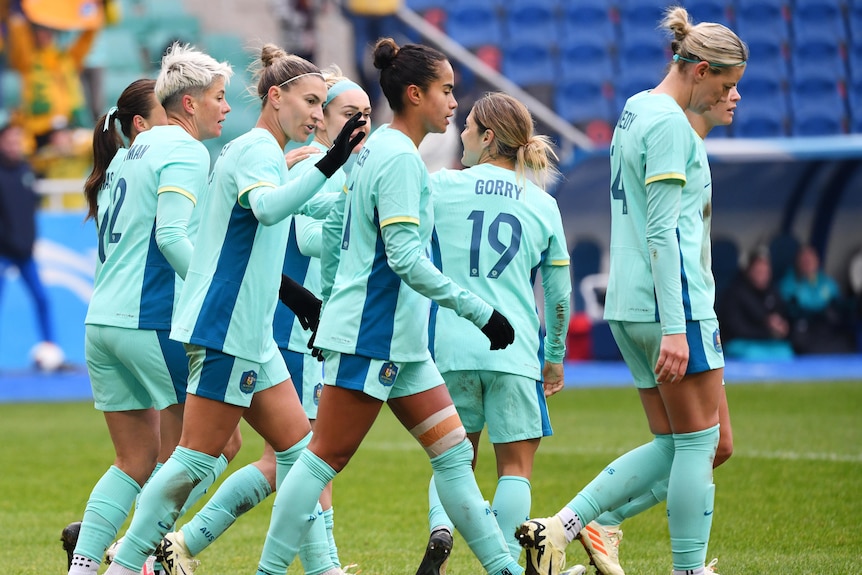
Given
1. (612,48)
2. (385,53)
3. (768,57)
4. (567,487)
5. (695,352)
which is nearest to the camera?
(385,53)

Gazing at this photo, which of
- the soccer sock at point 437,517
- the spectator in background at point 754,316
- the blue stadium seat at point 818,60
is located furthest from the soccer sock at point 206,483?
the blue stadium seat at point 818,60

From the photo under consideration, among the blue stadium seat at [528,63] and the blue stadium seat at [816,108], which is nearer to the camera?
the blue stadium seat at [816,108]

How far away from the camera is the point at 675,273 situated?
4195 mm

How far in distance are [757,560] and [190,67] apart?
3077 millimetres

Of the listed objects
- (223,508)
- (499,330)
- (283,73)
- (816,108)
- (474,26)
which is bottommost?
(223,508)

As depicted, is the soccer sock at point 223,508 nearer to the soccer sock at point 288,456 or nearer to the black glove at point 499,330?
the soccer sock at point 288,456

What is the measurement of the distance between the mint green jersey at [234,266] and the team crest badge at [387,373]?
49cm

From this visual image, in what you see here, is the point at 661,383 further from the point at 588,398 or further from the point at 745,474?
the point at 588,398

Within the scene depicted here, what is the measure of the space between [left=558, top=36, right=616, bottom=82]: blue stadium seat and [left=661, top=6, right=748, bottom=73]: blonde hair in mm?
16420

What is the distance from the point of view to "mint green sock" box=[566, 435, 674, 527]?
471 centimetres

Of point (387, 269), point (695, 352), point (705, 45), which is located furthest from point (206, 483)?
point (705, 45)

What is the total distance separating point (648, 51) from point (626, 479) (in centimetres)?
1718

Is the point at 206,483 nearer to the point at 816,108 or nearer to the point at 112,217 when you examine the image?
the point at 112,217

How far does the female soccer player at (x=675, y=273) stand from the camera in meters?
4.21
